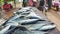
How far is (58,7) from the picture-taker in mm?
8297

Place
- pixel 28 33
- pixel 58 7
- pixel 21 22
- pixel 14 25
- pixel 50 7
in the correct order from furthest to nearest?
pixel 50 7, pixel 58 7, pixel 21 22, pixel 14 25, pixel 28 33

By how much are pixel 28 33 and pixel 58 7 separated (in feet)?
23.5

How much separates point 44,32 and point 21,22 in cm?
34

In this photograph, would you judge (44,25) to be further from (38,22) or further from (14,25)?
(14,25)

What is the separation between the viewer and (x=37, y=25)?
1.55 meters

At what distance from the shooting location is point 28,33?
1.36 m

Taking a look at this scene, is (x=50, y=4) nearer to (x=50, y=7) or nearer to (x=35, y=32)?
(x=50, y=7)

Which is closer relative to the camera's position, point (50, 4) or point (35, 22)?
point (35, 22)

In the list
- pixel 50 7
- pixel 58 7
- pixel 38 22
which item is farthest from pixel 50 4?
pixel 38 22

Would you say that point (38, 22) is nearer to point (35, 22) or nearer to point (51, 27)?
point (35, 22)

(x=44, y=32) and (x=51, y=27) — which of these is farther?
(x=51, y=27)

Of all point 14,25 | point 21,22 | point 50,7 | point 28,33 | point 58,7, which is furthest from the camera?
point 50,7

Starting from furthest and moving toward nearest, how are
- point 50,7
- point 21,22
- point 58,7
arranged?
point 50,7 < point 58,7 < point 21,22

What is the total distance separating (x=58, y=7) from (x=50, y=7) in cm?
73
